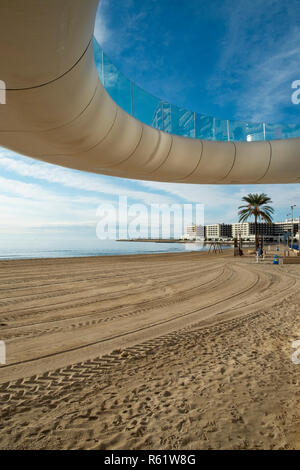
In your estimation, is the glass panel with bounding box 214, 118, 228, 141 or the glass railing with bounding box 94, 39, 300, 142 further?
the glass panel with bounding box 214, 118, 228, 141

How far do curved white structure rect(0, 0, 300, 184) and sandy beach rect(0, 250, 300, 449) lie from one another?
10.7 ft

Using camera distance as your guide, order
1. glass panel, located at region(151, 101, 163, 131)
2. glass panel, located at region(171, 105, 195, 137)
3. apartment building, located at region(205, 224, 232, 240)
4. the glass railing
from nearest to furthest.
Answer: the glass railing < glass panel, located at region(151, 101, 163, 131) < glass panel, located at region(171, 105, 195, 137) < apartment building, located at region(205, 224, 232, 240)

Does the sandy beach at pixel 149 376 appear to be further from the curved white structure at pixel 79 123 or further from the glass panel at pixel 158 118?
the glass panel at pixel 158 118

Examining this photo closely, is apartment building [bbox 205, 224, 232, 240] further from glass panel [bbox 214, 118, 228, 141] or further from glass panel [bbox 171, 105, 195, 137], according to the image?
glass panel [bbox 171, 105, 195, 137]

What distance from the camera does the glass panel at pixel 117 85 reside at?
19.3 feet

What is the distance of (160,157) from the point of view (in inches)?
256

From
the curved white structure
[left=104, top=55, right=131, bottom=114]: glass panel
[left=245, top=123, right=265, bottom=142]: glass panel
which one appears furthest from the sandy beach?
[left=104, top=55, right=131, bottom=114]: glass panel

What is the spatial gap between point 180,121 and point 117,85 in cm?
221

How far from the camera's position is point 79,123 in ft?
13.7

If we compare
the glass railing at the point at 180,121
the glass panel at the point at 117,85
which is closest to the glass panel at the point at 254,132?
the glass railing at the point at 180,121

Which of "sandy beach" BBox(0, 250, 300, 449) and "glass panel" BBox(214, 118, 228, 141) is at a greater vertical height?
"glass panel" BBox(214, 118, 228, 141)

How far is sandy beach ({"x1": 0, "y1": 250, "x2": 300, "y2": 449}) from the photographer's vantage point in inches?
80.3

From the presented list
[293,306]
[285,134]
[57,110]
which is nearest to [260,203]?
[285,134]

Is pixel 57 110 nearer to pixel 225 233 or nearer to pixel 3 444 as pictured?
pixel 3 444
